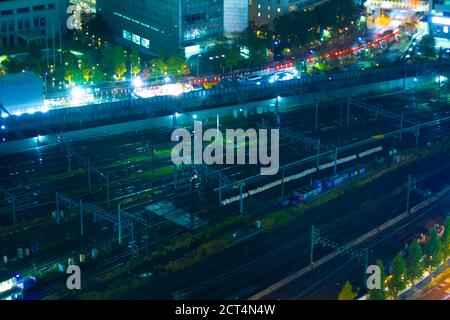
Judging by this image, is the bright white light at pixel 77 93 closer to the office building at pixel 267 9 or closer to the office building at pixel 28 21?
the office building at pixel 28 21

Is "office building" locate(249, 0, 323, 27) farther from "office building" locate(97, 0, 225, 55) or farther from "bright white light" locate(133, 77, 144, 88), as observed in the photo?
"bright white light" locate(133, 77, 144, 88)

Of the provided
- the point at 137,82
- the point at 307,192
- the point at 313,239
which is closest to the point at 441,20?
the point at 137,82

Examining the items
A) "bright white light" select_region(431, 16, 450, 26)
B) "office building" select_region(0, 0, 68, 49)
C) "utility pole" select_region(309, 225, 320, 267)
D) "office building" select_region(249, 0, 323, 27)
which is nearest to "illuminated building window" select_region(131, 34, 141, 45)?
"office building" select_region(0, 0, 68, 49)

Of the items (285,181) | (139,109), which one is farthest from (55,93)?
(285,181)

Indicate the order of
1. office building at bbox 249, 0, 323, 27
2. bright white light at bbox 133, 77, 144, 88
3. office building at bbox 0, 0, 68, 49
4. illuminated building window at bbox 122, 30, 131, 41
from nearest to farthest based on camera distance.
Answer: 1. bright white light at bbox 133, 77, 144, 88
2. office building at bbox 0, 0, 68, 49
3. illuminated building window at bbox 122, 30, 131, 41
4. office building at bbox 249, 0, 323, 27

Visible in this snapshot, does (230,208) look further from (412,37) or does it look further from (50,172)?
(412,37)

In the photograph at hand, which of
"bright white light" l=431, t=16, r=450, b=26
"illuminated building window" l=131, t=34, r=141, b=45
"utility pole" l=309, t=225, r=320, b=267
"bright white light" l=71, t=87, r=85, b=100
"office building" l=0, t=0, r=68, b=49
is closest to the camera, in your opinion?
"utility pole" l=309, t=225, r=320, b=267

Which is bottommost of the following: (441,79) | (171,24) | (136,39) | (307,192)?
(307,192)

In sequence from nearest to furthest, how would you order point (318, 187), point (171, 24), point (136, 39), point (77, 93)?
point (318, 187) < point (77, 93) < point (171, 24) < point (136, 39)

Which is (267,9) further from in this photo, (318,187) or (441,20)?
(318,187)

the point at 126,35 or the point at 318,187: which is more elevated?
the point at 126,35
